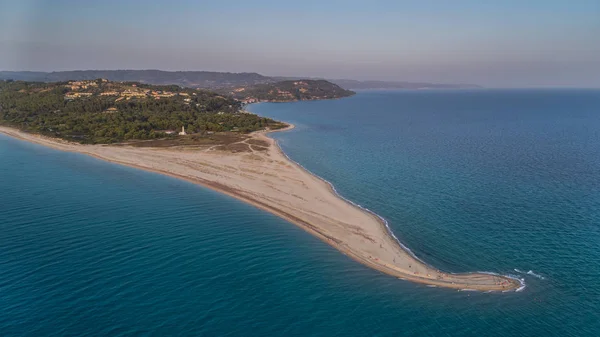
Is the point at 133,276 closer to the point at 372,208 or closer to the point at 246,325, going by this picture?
the point at 246,325

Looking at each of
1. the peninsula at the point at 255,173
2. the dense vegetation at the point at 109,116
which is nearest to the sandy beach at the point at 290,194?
the peninsula at the point at 255,173

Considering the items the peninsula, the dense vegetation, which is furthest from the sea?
the dense vegetation

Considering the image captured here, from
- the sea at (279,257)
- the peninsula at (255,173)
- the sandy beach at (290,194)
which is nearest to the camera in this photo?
the sea at (279,257)

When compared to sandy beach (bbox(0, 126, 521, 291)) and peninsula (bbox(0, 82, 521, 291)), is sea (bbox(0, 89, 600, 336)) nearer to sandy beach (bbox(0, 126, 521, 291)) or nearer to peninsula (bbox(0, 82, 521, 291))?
sandy beach (bbox(0, 126, 521, 291))

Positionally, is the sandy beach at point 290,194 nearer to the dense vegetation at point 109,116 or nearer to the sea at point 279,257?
the sea at point 279,257

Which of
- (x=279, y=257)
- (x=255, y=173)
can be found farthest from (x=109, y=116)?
(x=279, y=257)

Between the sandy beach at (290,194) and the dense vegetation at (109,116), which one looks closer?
the sandy beach at (290,194)
